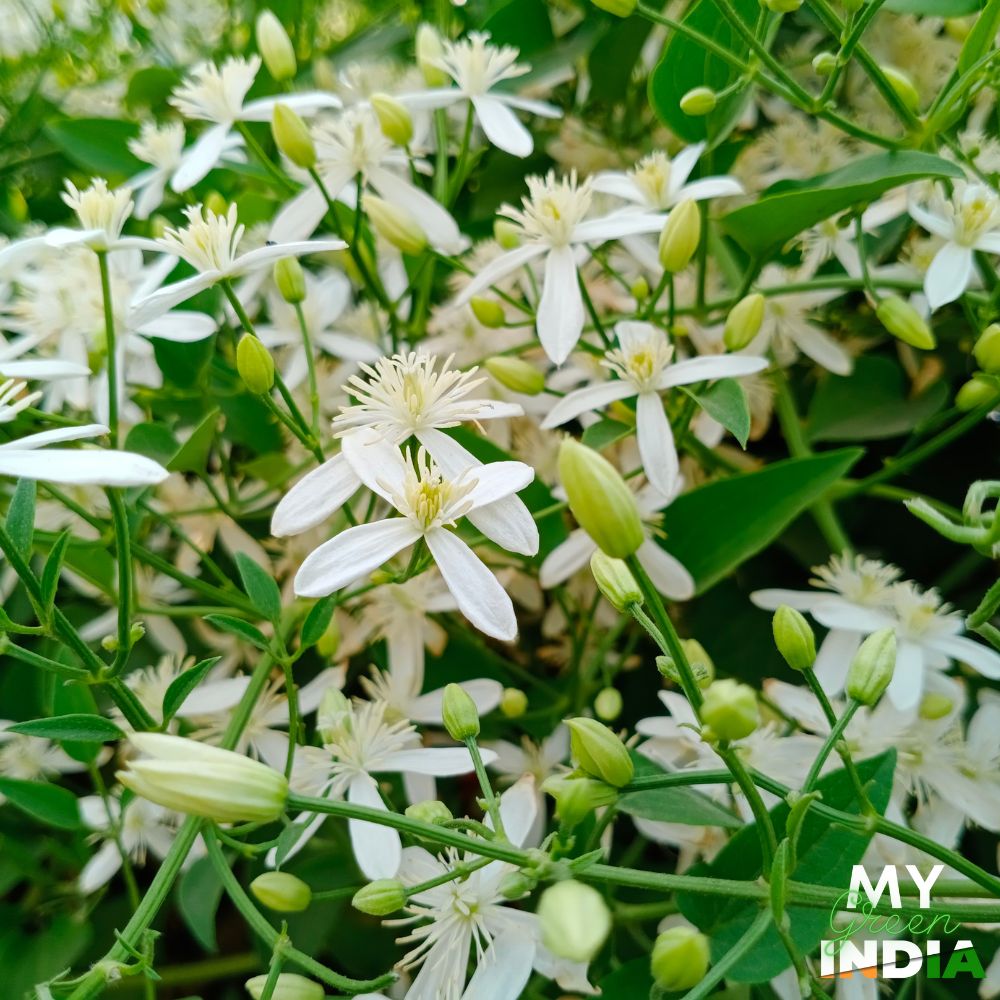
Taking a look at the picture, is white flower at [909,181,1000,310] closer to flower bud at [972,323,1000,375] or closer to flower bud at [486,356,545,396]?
flower bud at [972,323,1000,375]

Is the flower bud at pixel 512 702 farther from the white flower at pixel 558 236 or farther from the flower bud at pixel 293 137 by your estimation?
the flower bud at pixel 293 137

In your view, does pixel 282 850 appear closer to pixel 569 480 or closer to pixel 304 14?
pixel 569 480

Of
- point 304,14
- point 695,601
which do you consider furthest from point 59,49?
point 695,601

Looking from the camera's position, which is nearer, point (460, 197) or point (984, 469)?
point (984, 469)

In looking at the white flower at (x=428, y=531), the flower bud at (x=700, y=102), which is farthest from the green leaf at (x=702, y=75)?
the white flower at (x=428, y=531)

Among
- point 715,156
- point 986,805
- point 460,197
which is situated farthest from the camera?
point 460,197

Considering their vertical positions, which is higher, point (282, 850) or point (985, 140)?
point (985, 140)

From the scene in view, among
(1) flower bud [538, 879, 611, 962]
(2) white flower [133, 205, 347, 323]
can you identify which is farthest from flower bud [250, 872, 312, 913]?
(2) white flower [133, 205, 347, 323]
